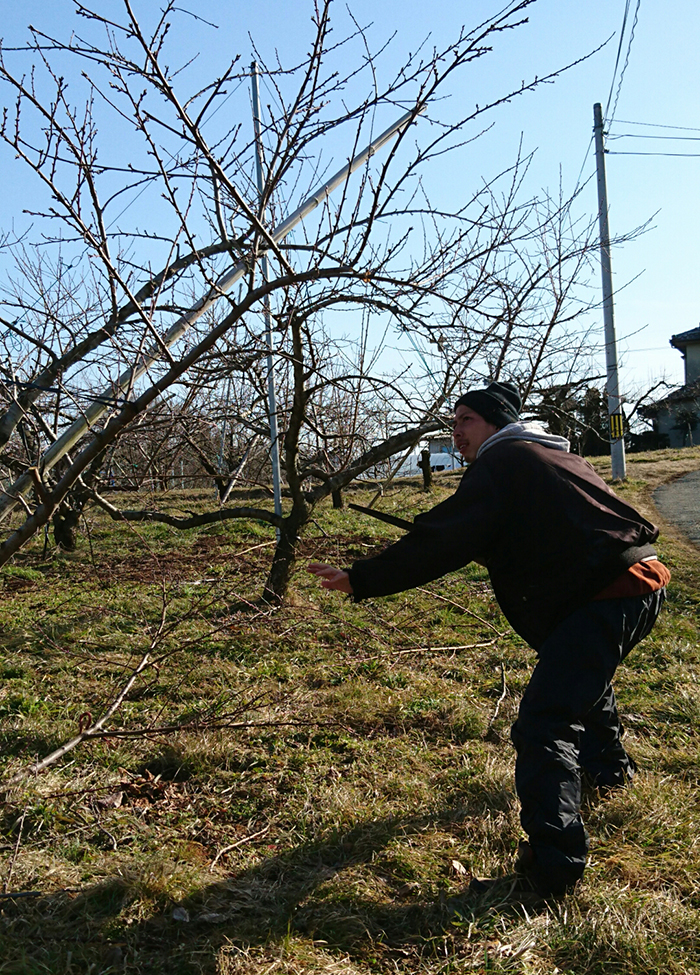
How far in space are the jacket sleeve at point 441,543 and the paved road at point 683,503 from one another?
786 cm

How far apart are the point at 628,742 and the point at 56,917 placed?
110 inches

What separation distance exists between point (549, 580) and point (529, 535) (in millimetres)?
180

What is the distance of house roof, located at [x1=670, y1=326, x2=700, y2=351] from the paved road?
21.2m

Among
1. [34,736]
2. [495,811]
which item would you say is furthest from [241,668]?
[495,811]

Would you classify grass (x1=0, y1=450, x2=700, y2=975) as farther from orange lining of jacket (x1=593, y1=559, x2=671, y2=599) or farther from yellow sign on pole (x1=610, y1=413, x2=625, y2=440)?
yellow sign on pole (x1=610, y1=413, x2=625, y2=440)

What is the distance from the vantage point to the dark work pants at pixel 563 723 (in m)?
2.59

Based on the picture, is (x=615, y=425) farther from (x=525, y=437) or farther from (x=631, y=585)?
(x=631, y=585)

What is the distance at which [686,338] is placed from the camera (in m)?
35.2

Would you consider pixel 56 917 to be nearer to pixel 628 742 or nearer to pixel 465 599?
pixel 628 742

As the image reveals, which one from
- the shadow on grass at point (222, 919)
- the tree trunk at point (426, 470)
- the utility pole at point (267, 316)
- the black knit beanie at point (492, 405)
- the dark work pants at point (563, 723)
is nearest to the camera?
the shadow on grass at point (222, 919)

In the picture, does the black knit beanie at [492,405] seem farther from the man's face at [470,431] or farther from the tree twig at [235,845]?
the tree twig at [235,845]

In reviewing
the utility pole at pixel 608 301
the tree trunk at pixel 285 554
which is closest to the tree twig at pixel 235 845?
the tree trunk at pixel 285 554

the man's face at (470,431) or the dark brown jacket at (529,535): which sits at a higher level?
the man's face at (470,431)

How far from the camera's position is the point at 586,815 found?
3207mm
